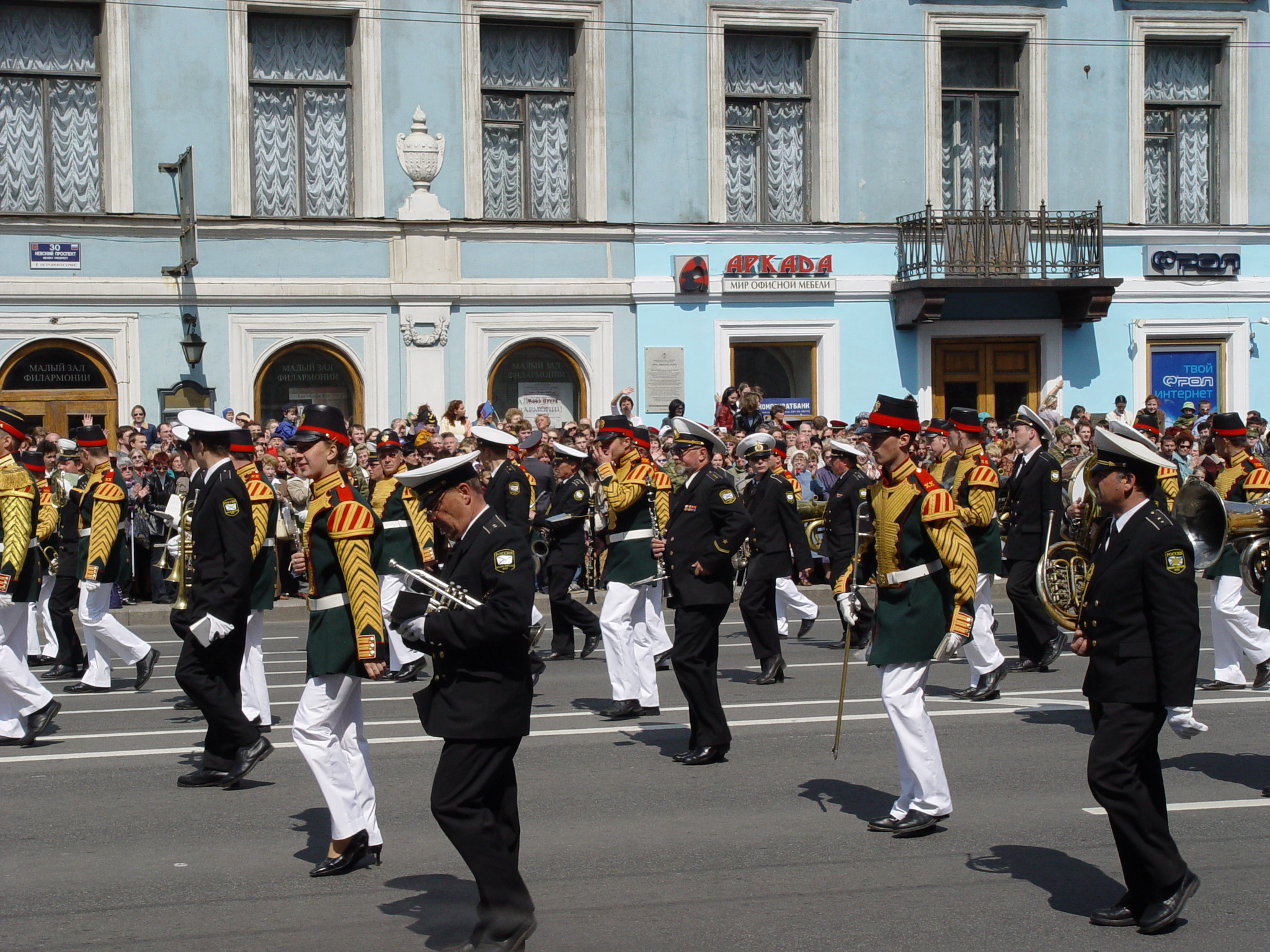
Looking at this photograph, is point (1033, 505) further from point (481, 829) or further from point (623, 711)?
point (481, 829)

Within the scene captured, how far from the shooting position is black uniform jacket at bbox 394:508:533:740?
5566 mm

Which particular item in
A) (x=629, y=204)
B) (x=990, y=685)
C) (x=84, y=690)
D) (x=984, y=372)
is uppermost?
(x=629, y=204)

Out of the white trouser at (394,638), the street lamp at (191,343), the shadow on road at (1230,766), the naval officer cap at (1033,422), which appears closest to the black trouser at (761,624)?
the naval officer cap at (1033,422)

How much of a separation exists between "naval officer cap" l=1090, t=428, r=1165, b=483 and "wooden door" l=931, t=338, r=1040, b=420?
760 inches

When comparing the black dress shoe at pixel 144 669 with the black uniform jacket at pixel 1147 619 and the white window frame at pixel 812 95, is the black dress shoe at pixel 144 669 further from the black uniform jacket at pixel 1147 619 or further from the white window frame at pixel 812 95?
the white window frame at pixel 812 95

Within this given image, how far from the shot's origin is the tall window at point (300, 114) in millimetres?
22906

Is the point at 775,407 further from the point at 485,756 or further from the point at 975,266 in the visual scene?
the point at 485,756

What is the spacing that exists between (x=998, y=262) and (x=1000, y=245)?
0.32 metres

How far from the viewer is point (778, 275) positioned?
24375mm

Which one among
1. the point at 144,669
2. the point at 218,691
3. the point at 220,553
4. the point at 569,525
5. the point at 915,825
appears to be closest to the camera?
the point at 915,825

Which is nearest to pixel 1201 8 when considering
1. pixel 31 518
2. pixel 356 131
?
pixel 356 131

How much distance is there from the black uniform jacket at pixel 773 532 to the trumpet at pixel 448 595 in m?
7.02

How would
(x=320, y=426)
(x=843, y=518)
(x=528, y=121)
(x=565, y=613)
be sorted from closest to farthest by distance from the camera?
(x=320, y=426)
(x=565, y=613)
(x=843, y=518)
(x=528, y=121)

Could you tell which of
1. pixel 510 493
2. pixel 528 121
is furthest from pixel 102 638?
pixel 528 121
